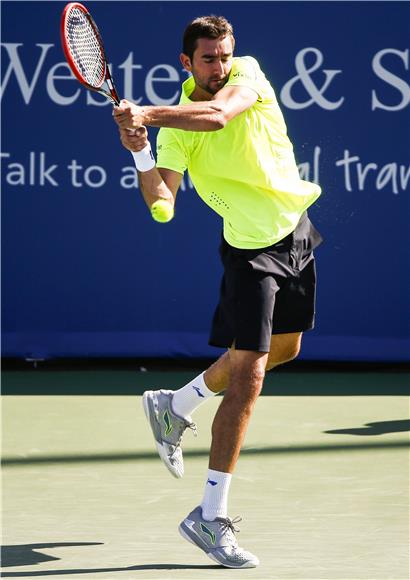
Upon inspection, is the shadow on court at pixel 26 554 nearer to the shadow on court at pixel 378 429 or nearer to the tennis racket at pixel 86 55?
the tennis racket at pixel 86 55

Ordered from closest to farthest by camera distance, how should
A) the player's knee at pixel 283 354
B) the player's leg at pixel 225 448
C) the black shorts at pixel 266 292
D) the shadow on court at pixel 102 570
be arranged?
1. the shadow on court at pixel 102 570
2. the player's leg at pixel 225 448
3. the black shorts at pixel 266 292
4. the player's knee at pixel 283 354

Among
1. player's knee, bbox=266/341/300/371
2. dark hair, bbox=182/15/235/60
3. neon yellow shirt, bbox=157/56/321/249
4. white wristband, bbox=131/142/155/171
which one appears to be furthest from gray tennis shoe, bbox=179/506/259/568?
dark hair, bbox=182/15/235/60

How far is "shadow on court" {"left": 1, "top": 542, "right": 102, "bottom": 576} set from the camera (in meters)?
3.69

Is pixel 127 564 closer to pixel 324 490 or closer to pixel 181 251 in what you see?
pixel 324 490

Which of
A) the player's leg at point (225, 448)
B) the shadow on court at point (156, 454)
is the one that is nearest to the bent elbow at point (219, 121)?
the player's leg at point (225, 448)

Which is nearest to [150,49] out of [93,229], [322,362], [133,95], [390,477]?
[133,95]

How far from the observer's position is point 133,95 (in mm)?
7469

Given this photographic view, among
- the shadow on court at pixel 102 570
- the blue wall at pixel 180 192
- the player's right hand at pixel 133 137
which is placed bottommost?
the shadow on court at pixel 102 570

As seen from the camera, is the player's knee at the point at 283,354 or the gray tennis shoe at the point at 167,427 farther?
the gray tennis shoe at the point at 167,427

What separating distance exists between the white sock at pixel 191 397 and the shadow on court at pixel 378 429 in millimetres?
1358

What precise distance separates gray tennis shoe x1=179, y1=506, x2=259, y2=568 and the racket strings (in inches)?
51.7

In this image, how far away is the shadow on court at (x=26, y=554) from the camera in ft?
12.1

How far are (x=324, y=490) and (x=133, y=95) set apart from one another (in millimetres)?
3447

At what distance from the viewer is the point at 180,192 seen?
751 cm
